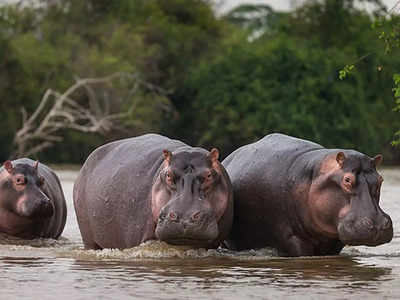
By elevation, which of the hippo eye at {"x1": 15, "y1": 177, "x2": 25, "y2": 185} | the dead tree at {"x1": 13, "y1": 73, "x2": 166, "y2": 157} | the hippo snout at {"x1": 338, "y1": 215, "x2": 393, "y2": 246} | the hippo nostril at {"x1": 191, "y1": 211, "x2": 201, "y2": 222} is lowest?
the hippo snout at {"x1": 338, "y1": 215, "x2": 393, "y2": 246}

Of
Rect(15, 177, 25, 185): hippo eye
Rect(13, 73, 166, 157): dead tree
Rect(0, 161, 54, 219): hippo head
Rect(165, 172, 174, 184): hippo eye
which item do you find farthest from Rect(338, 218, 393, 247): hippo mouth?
Rect(13, 73, 166, 157): dead tree

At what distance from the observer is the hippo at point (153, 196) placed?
720 cm

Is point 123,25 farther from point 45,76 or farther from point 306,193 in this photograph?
point 306,193

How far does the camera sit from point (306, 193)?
7848 mm

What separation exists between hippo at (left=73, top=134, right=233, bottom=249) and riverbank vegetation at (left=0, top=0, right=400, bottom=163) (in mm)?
24208

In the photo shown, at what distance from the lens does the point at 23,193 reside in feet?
32.6

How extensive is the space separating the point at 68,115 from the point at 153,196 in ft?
74.1

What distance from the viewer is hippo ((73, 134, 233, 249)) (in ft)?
23.6

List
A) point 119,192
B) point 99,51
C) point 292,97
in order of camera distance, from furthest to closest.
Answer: point 99,51 < point 292,97 < point 119,192

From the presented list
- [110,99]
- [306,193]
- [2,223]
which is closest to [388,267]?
[306,193]

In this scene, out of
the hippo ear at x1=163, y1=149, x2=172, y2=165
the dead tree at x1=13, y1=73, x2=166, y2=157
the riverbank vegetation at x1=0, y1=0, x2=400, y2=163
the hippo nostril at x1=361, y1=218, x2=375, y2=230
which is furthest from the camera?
the riverbank vegetation at x1=0, y1=0, x2=400, y2=163

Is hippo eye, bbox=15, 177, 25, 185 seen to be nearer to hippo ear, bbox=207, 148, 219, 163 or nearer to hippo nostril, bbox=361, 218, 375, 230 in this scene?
hippo ear, bbox=207, 148, 219, 163

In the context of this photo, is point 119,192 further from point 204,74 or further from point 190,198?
point 204,74

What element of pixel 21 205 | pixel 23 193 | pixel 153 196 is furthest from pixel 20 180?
pixel 153 196
